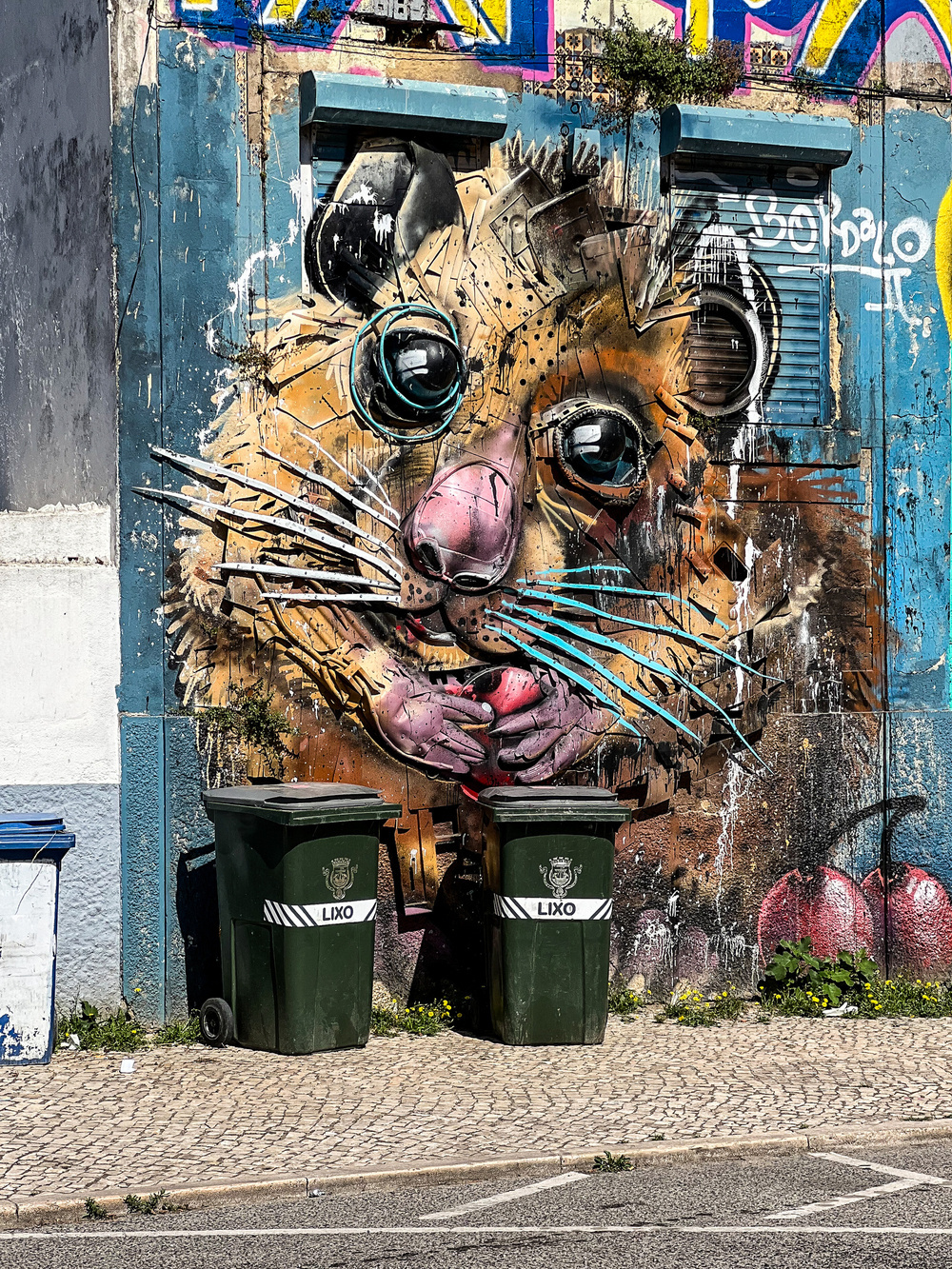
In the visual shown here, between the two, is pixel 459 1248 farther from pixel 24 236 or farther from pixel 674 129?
pixel 24 236

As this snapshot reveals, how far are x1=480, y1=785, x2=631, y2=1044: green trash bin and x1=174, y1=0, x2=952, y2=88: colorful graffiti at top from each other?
4589mm

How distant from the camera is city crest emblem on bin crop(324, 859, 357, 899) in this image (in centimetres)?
835

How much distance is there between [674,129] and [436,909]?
16.4ft

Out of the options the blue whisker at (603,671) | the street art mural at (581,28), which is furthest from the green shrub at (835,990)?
the street art mural at (581,28)

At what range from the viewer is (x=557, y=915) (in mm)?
8625

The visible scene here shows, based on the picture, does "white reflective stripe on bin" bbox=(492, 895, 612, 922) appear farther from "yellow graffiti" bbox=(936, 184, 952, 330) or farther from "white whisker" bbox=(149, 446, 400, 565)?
"yellow graffiti" bbox=(936, 184, 952, 330)

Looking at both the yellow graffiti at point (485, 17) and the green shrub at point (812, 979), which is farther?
the green shrub at point (812, 979)

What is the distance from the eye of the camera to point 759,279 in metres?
10.3

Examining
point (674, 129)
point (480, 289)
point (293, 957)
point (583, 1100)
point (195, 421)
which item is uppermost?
point (674, 129)

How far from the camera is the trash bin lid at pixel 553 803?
8.60 m

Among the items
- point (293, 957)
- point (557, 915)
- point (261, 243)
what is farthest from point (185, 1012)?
point (261, 243)

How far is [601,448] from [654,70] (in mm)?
2369

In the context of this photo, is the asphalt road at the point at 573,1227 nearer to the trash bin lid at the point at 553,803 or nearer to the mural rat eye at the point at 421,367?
the trash bin lid at the point at 553,803

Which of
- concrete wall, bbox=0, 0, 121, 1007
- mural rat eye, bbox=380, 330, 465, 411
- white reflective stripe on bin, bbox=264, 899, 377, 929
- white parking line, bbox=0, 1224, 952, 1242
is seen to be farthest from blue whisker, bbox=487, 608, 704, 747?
white parking line, bbox=0, 1224, 952, 1242
